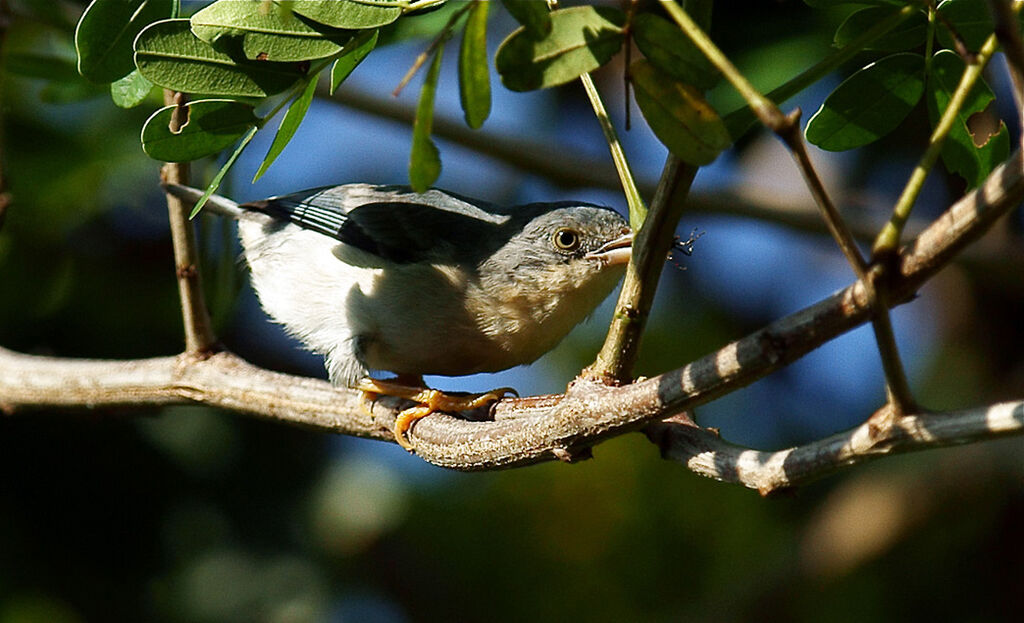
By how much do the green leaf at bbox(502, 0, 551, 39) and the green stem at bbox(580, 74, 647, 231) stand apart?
0.25 meters

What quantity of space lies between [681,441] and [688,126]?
0.81m

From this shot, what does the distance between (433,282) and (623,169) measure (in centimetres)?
191

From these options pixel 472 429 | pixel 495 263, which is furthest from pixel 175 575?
pixel 472 429

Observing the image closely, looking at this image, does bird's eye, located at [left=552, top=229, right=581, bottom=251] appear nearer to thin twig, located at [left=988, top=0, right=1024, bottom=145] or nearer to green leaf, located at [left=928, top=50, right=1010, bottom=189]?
green leaf, located at [left=928, top=50, right=1010, bottom=189]

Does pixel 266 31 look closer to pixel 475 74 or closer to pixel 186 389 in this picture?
pixel 475 74

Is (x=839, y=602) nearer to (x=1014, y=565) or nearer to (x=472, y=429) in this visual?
→ (x=1014, y=565)

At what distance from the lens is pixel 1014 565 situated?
512 centimetres

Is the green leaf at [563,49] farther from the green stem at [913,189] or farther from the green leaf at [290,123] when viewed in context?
the green leaf at [290,123]

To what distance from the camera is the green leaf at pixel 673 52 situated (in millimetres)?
1743

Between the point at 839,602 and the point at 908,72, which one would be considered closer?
the point at 908,72

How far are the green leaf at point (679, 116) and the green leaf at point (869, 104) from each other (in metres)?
0.57

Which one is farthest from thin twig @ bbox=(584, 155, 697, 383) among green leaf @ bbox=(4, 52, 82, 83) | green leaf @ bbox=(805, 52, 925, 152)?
green leaf @ bbox=(4, 52, 82, 83)

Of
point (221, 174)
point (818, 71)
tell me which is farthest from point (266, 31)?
point (818, 71)

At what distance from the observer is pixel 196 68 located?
221 cm
